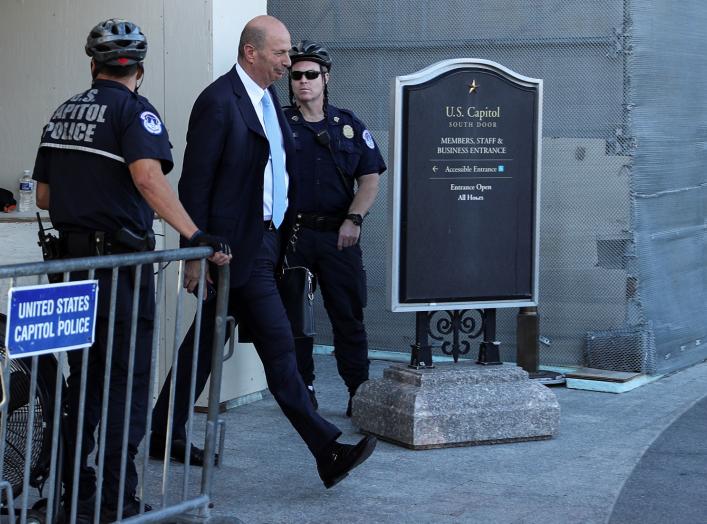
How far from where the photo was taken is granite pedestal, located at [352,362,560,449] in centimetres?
608

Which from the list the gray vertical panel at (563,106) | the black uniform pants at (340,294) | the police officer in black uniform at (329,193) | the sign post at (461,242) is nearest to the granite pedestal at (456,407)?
the sign post at (461,242)

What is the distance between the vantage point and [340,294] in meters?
6.65

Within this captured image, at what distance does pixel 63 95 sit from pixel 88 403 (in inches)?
109

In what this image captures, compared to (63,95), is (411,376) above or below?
below

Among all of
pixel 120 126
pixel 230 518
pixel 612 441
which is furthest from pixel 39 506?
pixel 612 441

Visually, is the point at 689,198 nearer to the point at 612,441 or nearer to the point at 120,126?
the point at 612,441

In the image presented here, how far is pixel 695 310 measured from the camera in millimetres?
8320

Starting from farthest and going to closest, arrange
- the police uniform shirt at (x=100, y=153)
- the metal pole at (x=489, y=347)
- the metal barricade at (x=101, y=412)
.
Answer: the metal pole at (x=489, y=347) → the police uniform shirt at (x=100, y=153) → the metal barricade at (x=101, y=412)

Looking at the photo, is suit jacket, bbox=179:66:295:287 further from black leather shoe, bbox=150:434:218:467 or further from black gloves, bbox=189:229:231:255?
black leather shoe, bbox=150:434:218:467

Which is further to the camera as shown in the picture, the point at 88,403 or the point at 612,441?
the point at 612,441

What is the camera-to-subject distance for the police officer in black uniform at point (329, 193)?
258 inches

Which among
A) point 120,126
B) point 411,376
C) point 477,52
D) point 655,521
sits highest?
point 477,52

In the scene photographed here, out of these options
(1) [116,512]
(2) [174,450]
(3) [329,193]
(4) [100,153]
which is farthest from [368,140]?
(1) [116,512]

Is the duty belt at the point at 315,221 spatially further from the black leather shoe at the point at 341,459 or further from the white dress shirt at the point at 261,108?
the black leather shoe at the point at 341,459
